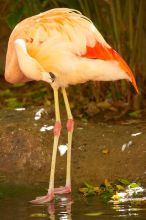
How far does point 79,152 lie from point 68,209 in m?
1.56

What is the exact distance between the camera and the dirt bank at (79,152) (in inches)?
282

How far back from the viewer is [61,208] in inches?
242

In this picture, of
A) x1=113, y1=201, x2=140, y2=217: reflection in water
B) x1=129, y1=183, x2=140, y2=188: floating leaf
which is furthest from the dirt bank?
x1=113, y1=201, x2=140, y2=217: reflection in water

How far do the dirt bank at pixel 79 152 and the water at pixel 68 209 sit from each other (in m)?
0.59

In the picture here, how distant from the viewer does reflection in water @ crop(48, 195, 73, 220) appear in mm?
5789

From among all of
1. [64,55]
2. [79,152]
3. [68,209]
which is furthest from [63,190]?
[64,55]

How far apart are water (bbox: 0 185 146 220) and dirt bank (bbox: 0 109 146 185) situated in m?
0.59

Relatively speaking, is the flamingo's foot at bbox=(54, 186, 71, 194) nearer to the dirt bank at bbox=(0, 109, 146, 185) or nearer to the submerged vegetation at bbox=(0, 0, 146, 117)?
the dirt bank at bbox=(0, 109, 146, 185)

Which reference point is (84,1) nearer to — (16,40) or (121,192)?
(16,40)

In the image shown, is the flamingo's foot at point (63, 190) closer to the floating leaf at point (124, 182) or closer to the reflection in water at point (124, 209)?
the floating leaf at point (124, 182)

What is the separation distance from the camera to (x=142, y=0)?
29.5 feet

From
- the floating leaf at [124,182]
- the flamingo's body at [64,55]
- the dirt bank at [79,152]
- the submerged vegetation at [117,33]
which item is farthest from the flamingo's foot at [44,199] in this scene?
the submerged vegetation at [117,33]

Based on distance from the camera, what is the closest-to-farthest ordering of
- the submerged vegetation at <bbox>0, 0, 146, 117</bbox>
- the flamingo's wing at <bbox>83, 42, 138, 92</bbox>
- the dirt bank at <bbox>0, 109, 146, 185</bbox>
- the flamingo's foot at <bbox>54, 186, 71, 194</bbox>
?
the flamingo's wing at <bbox>83, 42, 138, 92</bbox> < the flamingo's foot at <bbox>54, 186, 71, 194</bbox> < the dirt bank at <bbox>0, 109, 146, 185</bbox> < the submerged vegetation at <bbox>0, 0, 146, 117</bbox>

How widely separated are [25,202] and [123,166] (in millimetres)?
1177
